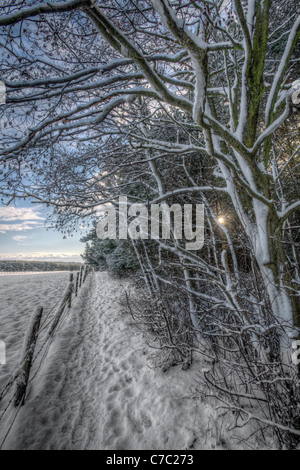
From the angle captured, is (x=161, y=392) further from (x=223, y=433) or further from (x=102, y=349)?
(x=102, y=349)

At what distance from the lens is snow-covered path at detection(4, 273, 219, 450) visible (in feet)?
7.25

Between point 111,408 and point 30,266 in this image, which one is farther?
point 30,266

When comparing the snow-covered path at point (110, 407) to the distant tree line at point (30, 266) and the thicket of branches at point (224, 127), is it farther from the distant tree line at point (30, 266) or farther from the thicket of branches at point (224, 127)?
the distant tree line at point (30, 266)

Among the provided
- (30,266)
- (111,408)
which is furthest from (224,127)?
(30,266)

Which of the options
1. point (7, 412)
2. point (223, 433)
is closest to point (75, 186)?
point (7, 412)

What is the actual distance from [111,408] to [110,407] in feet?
0.10

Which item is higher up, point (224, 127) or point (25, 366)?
point (224, 127)

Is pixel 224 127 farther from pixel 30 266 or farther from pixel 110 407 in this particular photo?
pixel 30 266

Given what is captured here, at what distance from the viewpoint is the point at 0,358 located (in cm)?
372

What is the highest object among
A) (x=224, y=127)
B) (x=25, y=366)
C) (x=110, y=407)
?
(x=224, y=127)

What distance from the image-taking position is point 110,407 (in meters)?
2.78
